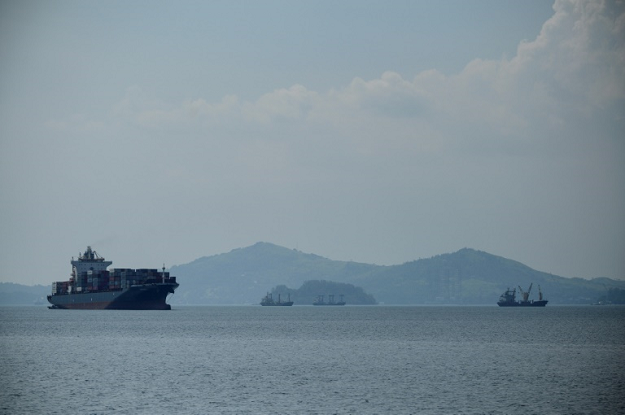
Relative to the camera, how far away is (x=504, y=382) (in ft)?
236

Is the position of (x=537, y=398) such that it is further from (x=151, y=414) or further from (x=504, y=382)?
(x=151, y=414)

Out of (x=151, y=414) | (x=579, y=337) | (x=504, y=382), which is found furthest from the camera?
(x=579, y=337)

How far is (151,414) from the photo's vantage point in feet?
181

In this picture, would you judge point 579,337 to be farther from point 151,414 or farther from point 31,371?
point 151,414

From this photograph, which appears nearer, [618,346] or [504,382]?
[504,382]

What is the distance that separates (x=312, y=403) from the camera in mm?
59906

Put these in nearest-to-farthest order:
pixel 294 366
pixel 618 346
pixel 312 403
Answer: pixel 312 403, pixel 294 366, pixel 618 346

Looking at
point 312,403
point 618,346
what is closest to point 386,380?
point 312,403

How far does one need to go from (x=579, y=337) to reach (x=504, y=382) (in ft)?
245

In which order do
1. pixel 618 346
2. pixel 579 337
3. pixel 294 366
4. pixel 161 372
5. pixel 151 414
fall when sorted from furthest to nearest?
pixel 579 337, pixel 618 346, pixel 294 366, pixel 161 372, pixel 151 414

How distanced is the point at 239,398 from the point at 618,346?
242 feet

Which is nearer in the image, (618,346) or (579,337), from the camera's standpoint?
(618,346)

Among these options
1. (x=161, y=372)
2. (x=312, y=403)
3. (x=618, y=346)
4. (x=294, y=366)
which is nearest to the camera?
(x=312, y=403)

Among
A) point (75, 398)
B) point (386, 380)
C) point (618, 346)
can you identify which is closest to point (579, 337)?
point (618, 346)
